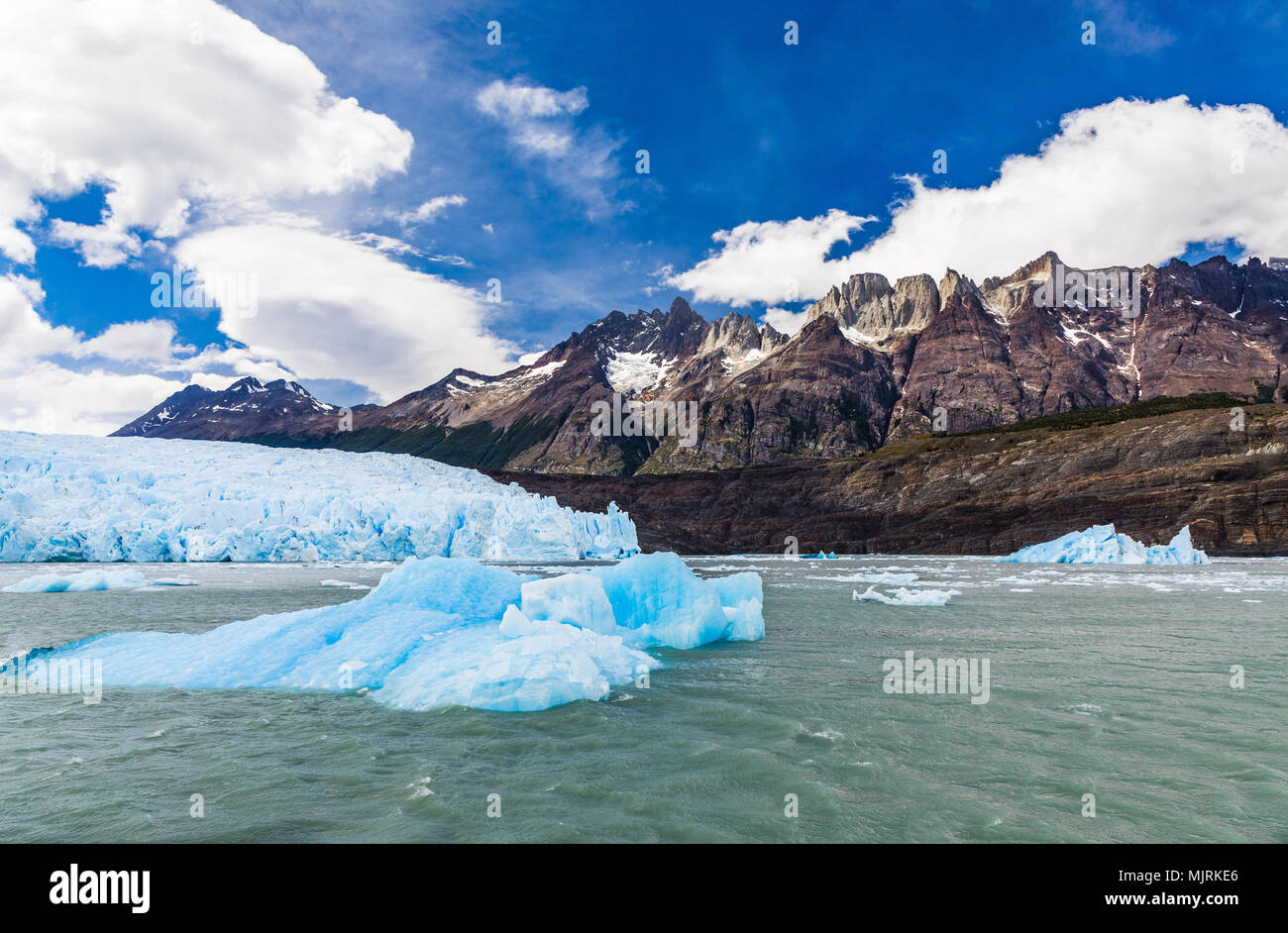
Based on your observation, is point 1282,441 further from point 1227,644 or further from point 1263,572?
point 1227,644

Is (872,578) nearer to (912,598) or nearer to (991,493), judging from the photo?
(912,598)

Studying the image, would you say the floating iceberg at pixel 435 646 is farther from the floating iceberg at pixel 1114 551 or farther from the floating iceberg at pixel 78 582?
the floating iceberg at pixel 1114 551

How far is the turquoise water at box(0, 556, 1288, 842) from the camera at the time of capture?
606 centimetres

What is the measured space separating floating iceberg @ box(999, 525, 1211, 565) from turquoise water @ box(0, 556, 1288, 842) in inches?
1939

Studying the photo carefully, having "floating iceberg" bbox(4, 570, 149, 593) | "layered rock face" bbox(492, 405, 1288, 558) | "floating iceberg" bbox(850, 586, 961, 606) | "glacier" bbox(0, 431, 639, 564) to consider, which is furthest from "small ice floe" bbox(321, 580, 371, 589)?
"layered rock face" bbox(492, 405, 1288, 558)

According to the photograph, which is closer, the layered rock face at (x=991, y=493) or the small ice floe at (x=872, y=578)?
the small ice floe at (x=872, y=578)

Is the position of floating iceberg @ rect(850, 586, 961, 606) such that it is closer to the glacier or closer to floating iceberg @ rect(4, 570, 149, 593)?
floating iceberg @ rect(4, 570, 149, 593)

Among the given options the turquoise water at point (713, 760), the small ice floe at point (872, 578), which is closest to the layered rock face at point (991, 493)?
the small ice floe at point (872, 578)

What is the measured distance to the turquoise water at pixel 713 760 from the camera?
6.06 meters

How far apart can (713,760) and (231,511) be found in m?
49.9

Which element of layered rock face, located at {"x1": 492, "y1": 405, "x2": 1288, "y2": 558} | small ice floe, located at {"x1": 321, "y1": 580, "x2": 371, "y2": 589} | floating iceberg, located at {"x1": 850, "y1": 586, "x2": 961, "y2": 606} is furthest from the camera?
layered rock face, located at {"x1": 492, "y1": 405, "x2": 1288, "y2": 558}

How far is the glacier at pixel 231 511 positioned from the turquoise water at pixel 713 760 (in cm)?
3703

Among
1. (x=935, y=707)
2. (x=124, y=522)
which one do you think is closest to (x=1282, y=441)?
(x=935, y=707)

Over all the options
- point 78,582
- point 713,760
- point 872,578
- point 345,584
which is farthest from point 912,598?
point 78,582
